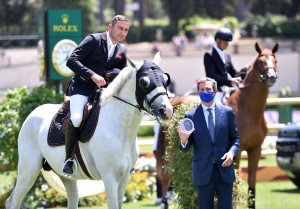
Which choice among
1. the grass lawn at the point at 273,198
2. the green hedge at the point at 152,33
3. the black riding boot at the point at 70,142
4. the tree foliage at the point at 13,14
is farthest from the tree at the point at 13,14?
the black riding boot at the point at 70,142

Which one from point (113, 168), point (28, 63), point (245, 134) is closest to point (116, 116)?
point (113, 168)

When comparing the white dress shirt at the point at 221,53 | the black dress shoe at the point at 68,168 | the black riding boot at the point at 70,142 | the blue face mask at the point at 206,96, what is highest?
the white dress shirt at the point at 221,53

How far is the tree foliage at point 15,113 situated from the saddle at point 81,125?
9.45ft

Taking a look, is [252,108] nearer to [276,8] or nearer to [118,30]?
[118,30]

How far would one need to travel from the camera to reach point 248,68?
10.6m

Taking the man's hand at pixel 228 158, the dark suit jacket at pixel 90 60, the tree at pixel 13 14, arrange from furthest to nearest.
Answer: the tree at pixel 13 14, the dark suit jacket at pixel 90 60, the man's hand at pixel 228 158

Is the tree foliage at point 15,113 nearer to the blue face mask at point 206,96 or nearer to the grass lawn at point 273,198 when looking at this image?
the grass lawn at point 273,198

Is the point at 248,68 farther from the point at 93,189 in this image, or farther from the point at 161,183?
the point at 93,189

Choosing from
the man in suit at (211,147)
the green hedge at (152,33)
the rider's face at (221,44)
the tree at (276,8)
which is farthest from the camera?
the tree at (276,8)

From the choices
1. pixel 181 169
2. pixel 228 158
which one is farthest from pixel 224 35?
pixel 228 158

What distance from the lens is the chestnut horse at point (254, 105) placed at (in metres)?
10.1

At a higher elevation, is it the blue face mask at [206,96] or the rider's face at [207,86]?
the rider's face at [207,86]

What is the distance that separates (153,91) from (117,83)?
63cm

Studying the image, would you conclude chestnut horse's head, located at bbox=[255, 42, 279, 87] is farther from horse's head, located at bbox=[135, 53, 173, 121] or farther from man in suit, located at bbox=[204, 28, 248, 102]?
horse's head, located at bbox=[135, 53, 173, 121]
